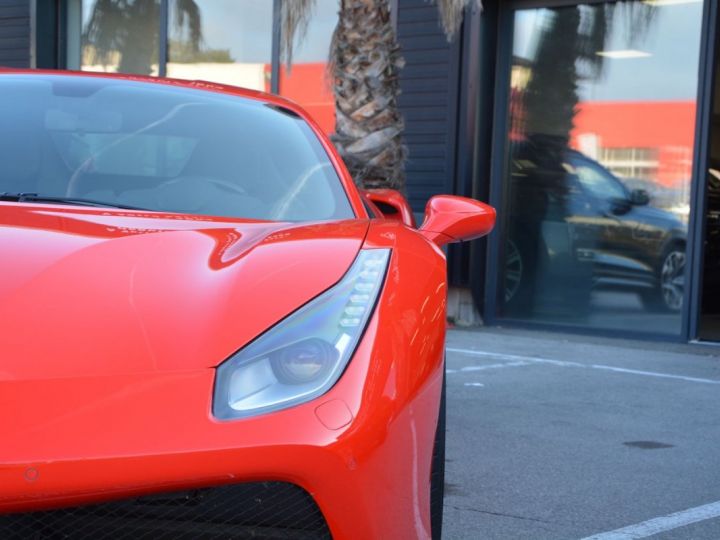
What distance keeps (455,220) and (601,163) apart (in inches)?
243

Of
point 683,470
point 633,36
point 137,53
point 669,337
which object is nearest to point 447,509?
point 683,470

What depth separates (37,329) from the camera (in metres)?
1.85

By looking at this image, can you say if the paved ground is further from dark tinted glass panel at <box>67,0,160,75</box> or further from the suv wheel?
dark tinted glass panel at <box>67,0,160,75</box>

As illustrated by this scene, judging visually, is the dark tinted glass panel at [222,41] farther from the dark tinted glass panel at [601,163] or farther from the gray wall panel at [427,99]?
the dark tinted glass panel at [601,163]

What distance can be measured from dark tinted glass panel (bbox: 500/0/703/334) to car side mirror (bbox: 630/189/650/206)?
13mm

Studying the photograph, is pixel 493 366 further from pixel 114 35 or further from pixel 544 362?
pixel 114 35

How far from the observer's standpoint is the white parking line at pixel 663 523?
3.16 m

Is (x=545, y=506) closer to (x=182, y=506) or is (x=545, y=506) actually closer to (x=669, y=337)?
(x=182, y=506)

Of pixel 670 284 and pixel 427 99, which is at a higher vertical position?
pixel 427 99

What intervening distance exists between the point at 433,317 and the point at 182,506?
71 cm

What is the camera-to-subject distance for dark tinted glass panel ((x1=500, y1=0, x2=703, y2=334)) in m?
8.49

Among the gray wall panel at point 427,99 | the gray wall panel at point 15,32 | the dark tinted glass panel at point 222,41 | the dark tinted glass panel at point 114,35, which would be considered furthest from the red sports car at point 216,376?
the gray wall panel at point 15,32

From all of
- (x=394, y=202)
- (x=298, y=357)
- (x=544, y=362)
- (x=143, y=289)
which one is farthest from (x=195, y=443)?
(x=544, y=362)

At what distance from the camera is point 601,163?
348 inches
